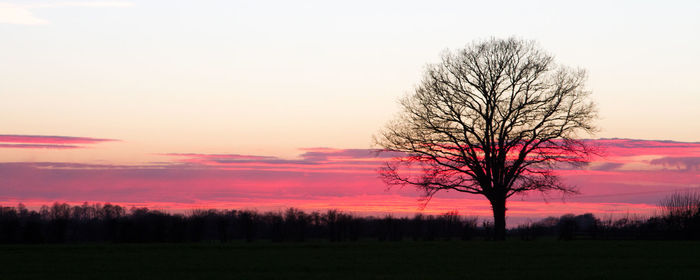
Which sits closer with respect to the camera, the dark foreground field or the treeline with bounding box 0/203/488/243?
the dark foreground field

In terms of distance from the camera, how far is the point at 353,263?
2741 centimetres

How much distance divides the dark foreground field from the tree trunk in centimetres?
1153

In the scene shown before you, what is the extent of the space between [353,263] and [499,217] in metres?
22.8

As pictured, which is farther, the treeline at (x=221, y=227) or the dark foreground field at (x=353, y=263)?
the treeline at (x=221, y=227)

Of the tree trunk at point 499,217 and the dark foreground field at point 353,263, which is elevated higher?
the tree trunk at point 499,217

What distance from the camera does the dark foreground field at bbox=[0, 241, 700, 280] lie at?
22641mm

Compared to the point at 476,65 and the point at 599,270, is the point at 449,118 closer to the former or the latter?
the point at 476,65

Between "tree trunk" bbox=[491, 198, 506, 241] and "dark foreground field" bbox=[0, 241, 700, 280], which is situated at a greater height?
"tree trunk" bbox=[491, 198, 506, 241]

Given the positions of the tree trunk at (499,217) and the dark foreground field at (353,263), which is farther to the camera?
the tree trunk at (499,217)

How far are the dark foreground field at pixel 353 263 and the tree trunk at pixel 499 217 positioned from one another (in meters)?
11.5

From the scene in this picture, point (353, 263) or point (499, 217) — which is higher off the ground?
point (499, 217)

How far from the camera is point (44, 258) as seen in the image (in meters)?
30.1

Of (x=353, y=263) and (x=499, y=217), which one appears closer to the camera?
(x=353, y=263)

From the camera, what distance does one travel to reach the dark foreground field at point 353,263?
22.6m
